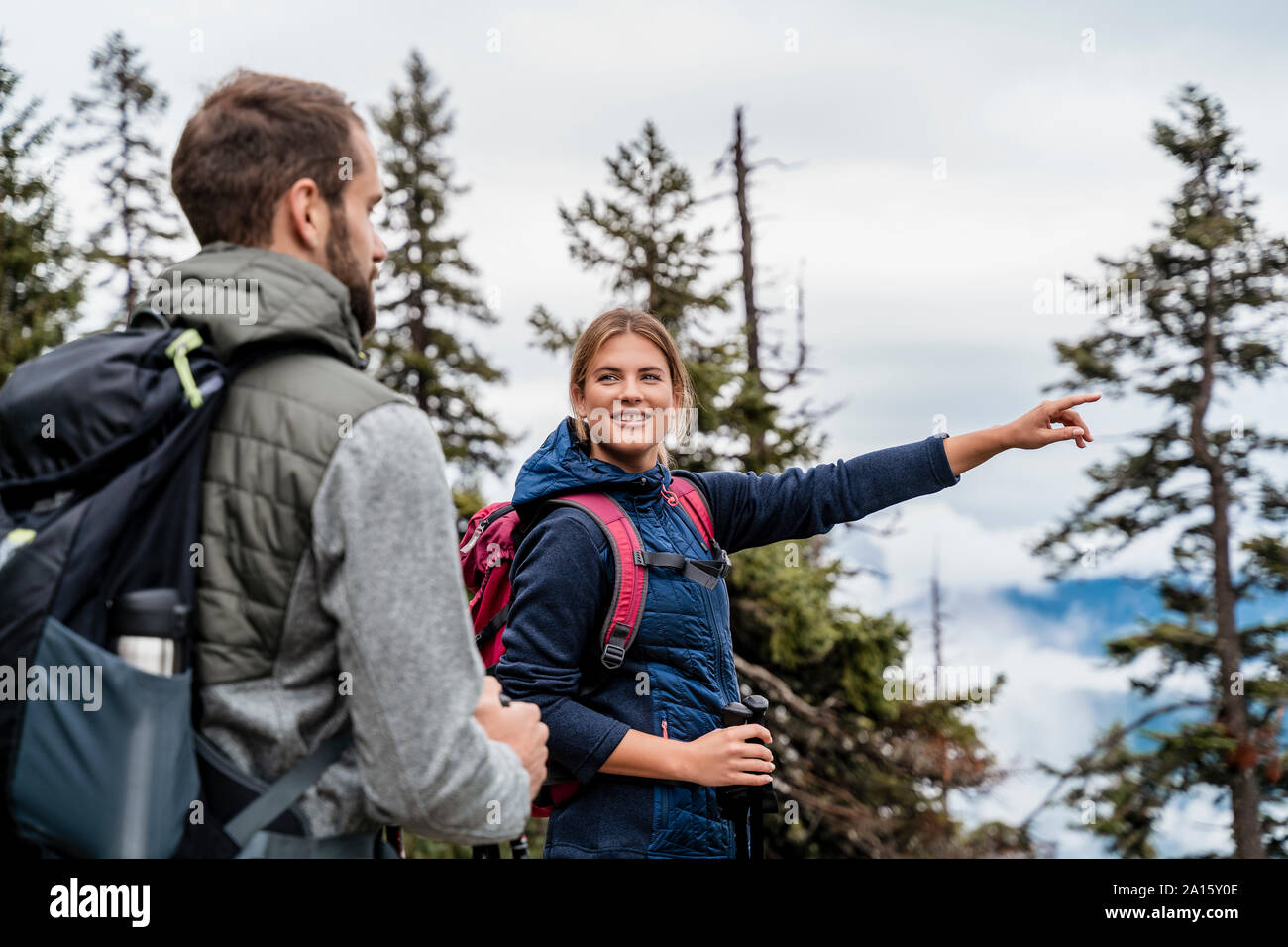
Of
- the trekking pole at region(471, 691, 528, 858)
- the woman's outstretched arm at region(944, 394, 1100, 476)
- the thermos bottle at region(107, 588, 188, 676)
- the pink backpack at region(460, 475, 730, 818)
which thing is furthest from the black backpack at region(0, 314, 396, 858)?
the woman's outstretched arm at region(944, 394, 1100, 476)

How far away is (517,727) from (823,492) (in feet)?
5.54

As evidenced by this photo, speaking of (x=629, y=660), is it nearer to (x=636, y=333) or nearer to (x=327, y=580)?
(x=636, y=333)

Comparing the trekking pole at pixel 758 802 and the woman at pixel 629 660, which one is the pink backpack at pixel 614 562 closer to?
the woman at pixel 629 660

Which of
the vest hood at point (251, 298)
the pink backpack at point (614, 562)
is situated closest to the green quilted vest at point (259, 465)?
the vest hood at point (251, 298)

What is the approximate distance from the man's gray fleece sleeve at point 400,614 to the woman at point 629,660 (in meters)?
1.10

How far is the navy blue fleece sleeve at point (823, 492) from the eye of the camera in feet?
11.6

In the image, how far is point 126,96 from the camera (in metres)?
21.3

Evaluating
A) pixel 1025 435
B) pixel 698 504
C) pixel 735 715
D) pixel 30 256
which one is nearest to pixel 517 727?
pixel 735 715

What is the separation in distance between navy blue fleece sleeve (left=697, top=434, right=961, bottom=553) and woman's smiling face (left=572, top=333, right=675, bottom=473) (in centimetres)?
30

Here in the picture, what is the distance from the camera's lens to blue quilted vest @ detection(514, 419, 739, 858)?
304 centimetres

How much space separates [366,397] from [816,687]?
11803 millimetres

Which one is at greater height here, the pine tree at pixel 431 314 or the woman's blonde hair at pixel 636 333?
the pine tree at pixel 431 314

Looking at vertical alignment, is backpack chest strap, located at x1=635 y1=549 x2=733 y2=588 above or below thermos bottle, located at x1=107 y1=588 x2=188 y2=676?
above

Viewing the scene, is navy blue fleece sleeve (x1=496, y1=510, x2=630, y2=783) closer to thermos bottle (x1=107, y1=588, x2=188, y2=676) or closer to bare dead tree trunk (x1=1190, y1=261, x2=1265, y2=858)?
thermos bottle (x1=107, y1=588, x2=188, y2=676)
